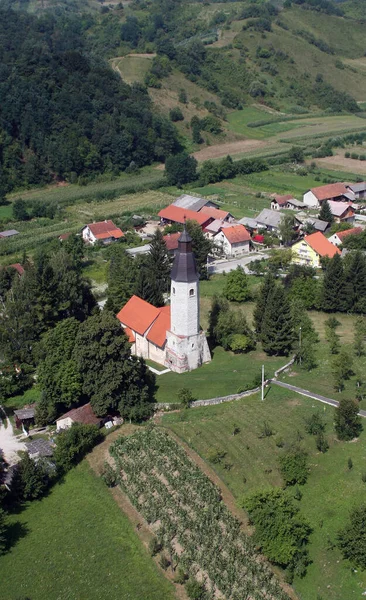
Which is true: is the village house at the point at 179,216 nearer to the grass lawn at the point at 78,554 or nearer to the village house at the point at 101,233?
the village house at the point at 101,233

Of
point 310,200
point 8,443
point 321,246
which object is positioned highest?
point 8,443

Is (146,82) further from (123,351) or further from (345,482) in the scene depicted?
(345,482)

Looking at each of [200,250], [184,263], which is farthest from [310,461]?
[200,250]

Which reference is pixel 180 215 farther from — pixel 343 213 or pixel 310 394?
pixel 310 394

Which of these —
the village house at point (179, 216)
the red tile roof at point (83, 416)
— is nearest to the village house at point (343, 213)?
the village house at point (179, 216)

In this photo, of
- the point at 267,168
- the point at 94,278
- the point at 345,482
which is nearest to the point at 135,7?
the point at 267,168

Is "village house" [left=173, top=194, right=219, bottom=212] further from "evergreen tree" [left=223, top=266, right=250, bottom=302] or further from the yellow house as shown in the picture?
"evergreen tree" [left=223, top=266, right=250, bottom=302]

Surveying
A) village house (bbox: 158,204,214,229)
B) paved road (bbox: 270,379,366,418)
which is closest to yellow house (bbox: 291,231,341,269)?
village house (bbox: 158,204,214,229)
